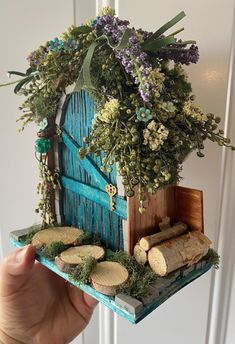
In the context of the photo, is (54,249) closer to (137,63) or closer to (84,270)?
(84,270)

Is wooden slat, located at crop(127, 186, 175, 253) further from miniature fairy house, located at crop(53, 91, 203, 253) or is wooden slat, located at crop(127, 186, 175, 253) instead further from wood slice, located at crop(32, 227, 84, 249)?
wood slice, located at crop(32, 227, 84, 249)

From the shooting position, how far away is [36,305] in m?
0.55

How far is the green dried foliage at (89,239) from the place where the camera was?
463mm

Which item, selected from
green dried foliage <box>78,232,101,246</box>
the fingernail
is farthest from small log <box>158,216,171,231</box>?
the fingernail

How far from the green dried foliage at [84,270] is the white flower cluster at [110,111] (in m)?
0.18

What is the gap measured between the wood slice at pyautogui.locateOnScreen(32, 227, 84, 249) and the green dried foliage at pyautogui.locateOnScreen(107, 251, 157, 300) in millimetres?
84

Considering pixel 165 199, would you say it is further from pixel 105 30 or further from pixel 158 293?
pixel 105 30

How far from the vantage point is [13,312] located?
517 mm

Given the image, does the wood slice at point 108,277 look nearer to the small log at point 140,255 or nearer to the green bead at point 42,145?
the small log at point 140,255

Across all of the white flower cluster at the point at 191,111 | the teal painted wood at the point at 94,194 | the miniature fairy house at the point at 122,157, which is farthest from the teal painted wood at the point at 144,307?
the white flower cluster at the point at 191,111

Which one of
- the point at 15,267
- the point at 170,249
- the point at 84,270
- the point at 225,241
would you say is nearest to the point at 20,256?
the point at 15,267

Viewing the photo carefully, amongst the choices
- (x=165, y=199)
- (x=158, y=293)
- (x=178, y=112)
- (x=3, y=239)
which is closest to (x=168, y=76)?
(x=178, y=112)

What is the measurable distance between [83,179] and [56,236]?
0.10 m

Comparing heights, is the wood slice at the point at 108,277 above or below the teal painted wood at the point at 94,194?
below
